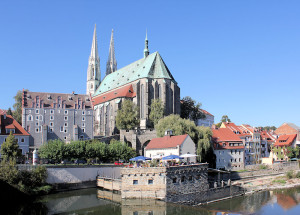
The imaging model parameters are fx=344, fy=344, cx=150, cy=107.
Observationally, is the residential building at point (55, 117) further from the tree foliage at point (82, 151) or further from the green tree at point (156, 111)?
the green tree at point (156, 111)

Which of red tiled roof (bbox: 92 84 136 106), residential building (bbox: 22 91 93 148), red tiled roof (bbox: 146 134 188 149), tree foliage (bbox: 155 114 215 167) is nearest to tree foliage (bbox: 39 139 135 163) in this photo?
red tiled roof (bbox: 146 134 188 149)

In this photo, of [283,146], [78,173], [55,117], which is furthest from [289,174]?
[55,117]

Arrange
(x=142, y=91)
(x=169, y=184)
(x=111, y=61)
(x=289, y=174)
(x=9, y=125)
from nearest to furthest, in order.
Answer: (x=169, y=184), (x=289, y=174), (x=9, y=125), (x=142, y=91), (x=111, y=61)

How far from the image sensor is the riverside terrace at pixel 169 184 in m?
40.0

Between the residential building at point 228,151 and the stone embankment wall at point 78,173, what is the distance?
2419cm

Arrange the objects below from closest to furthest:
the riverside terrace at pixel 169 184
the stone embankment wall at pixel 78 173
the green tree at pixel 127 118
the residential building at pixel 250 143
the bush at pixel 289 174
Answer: the riverside terrace at pixel 169 184
the stone embankment wall at pixel 78 173
the bush at pixel 289 174
the residential building at pixel 250 143
the green tree at pixel 127 118

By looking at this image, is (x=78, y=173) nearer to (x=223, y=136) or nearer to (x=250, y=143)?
(x=223, y=136)

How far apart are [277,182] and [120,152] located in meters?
28.4

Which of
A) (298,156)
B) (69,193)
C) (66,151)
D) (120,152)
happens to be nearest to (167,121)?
(120,152)

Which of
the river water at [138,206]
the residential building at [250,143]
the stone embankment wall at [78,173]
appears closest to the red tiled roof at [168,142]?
the stone embankment wall at [78,173]

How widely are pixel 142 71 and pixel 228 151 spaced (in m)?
39.4

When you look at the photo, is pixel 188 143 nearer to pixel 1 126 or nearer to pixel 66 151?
pixel 66 151

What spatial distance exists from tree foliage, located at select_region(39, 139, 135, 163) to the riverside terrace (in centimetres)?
1925

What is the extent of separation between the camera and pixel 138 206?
38.7m
